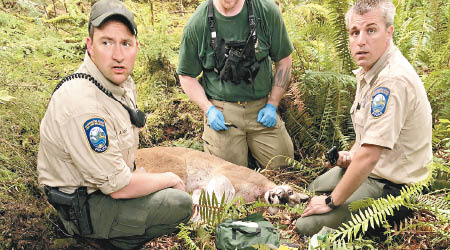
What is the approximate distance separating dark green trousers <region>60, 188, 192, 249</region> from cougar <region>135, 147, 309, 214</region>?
1.12 meters

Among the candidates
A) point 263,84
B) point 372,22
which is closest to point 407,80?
point 372,22

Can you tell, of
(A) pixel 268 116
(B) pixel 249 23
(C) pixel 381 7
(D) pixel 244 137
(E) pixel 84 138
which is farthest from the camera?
(D) pixel 244 137

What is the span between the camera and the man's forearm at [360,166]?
3.74 m

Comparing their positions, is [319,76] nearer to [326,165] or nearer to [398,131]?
[326,165]

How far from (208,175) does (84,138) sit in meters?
2.34

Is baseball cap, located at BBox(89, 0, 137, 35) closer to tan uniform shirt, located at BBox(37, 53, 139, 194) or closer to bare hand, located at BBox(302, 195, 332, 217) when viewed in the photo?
tan uniform shirt, located at BBox(37, 53, 139, 194)

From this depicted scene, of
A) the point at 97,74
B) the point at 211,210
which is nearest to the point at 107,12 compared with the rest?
the point at 97,74

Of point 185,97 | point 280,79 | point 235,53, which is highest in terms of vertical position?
point 235,53

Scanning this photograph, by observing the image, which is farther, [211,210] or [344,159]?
[344,159]

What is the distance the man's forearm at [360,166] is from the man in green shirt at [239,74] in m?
2.08

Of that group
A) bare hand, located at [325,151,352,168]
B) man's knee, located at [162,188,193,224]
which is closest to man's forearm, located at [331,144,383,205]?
bare hand, located at [325,151,352,168]

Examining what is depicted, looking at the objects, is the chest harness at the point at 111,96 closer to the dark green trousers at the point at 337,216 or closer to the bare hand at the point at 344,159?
the dark green trousers at the point at 337,216

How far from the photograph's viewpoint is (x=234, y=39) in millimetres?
5594

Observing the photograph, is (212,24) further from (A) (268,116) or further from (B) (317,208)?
(B) (317,208)
